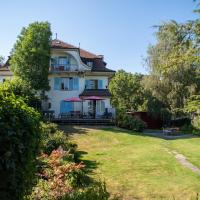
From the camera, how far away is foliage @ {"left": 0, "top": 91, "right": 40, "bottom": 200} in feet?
19.0

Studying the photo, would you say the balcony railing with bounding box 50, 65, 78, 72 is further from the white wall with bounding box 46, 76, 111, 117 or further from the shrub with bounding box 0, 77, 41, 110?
the shrub with bounding box 0, 77, 41, 110

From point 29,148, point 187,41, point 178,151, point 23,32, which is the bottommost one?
point 178,151

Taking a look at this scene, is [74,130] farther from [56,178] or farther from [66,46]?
[56,178]

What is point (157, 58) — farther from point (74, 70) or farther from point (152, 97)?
point (74, 70)

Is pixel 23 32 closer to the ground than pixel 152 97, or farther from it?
farther from it

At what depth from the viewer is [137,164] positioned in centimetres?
1911

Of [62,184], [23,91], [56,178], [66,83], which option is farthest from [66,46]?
[62,184]

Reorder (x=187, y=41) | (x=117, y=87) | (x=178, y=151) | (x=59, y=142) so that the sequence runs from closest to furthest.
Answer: (x=187, y=41)
(x=59, y=142)
(x=178, y=151)
(x=117, y=87)

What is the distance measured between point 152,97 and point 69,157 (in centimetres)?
3051

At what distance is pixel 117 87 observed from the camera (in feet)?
230

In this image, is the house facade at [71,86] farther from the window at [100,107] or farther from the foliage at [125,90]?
the foliage at [125,90]

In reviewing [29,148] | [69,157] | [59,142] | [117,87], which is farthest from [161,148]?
[117,87]

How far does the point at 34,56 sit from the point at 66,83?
635 centimetres

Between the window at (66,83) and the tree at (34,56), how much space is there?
375 cm
